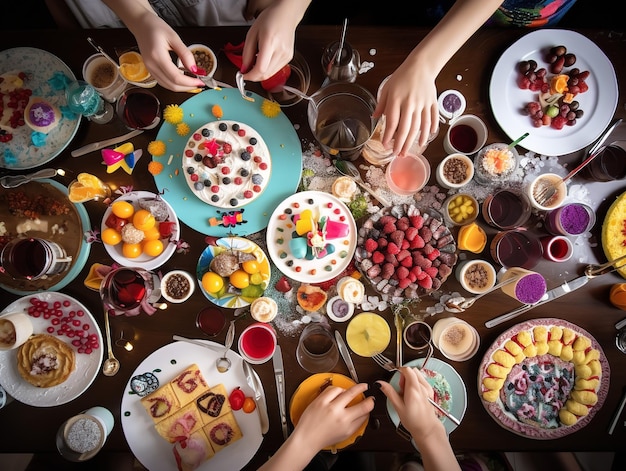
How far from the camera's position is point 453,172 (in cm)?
152

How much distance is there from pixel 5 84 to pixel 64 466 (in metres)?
1.77

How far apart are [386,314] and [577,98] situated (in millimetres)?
1090

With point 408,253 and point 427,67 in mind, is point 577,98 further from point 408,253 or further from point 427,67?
point 408,253

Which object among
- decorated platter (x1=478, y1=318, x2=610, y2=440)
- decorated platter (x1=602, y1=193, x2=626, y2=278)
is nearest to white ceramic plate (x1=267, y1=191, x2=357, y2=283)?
decorated platter (x1=478, y1=318, x2=610, y2=440)

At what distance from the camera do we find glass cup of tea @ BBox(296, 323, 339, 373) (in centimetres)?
153

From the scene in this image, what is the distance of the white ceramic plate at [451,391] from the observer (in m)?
1.48

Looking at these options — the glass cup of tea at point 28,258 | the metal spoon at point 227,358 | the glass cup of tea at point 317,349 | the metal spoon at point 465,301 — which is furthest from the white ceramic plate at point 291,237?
the glass cup of tea at point 28,258

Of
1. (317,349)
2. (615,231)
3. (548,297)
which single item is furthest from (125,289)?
(615,231)

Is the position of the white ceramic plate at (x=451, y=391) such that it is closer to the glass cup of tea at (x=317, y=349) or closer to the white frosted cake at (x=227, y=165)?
the glass cup of tea at (x=317, y=349)

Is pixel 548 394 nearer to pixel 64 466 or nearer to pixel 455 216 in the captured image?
pixel 455 216

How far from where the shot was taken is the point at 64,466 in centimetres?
203

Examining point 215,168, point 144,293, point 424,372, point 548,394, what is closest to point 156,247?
point 144,293

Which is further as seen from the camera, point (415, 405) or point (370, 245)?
point (370, 245)

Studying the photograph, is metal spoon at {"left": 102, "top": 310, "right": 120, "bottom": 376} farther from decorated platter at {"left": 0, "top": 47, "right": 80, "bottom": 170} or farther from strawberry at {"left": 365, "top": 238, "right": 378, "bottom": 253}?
strawberry at {"left": 365, "top": 238, "right": 378, "bottom": 253}
